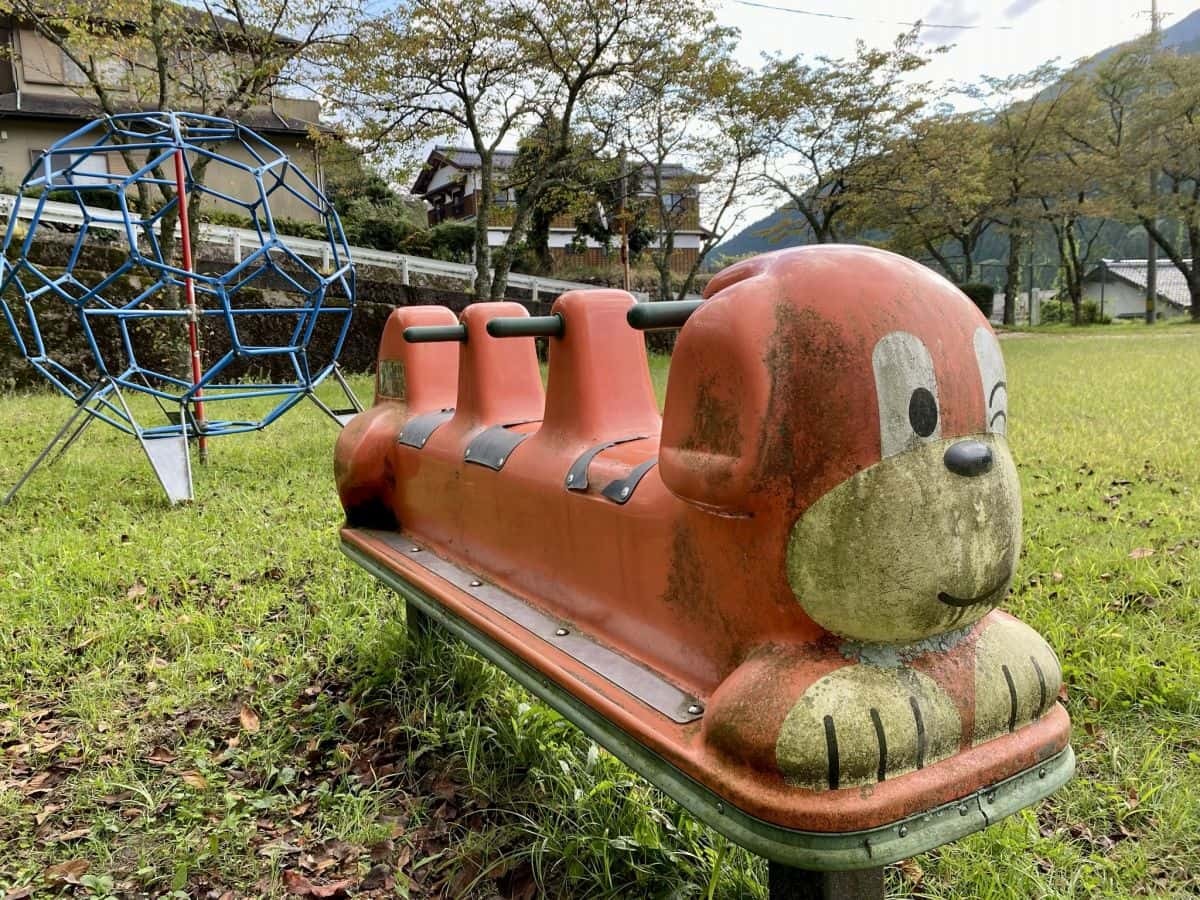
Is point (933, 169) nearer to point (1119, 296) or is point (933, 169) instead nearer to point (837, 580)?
point (837, 580)

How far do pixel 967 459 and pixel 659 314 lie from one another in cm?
51

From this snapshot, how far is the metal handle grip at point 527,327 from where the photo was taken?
5.60 feet

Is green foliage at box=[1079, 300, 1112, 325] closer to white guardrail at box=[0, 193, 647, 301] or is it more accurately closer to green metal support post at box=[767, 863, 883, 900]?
white guardrail at box=[0, 193, 647, 301]

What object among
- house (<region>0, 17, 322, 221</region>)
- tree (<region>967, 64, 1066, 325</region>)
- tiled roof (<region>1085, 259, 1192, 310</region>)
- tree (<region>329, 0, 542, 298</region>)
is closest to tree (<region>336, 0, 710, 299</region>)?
tree (<region>329, 0, 542, 298</region>)

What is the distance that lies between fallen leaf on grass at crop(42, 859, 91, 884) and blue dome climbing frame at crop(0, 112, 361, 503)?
2938 mm

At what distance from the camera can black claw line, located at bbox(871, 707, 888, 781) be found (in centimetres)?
104

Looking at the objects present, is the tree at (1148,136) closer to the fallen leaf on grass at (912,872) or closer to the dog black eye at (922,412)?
the fallen leaf on grass at (912,872)

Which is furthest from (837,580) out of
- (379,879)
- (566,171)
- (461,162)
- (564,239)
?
(461,162)

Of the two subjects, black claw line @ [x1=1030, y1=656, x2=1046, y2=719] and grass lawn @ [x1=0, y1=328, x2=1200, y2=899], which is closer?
black claw line @ [x1=1030, y1=656, x2=1046, y2=719]

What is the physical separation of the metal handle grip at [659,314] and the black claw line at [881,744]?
0.64m

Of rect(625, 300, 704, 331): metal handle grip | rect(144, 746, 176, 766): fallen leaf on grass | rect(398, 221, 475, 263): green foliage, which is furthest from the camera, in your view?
rect(398, 221, 475, 263): green foliage

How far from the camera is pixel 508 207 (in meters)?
17.1

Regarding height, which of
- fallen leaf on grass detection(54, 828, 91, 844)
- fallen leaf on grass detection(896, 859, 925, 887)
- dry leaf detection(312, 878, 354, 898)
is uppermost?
fallen leaf on grass detection(54, 828, 91, 844)

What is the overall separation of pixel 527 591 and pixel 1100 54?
3335cm
